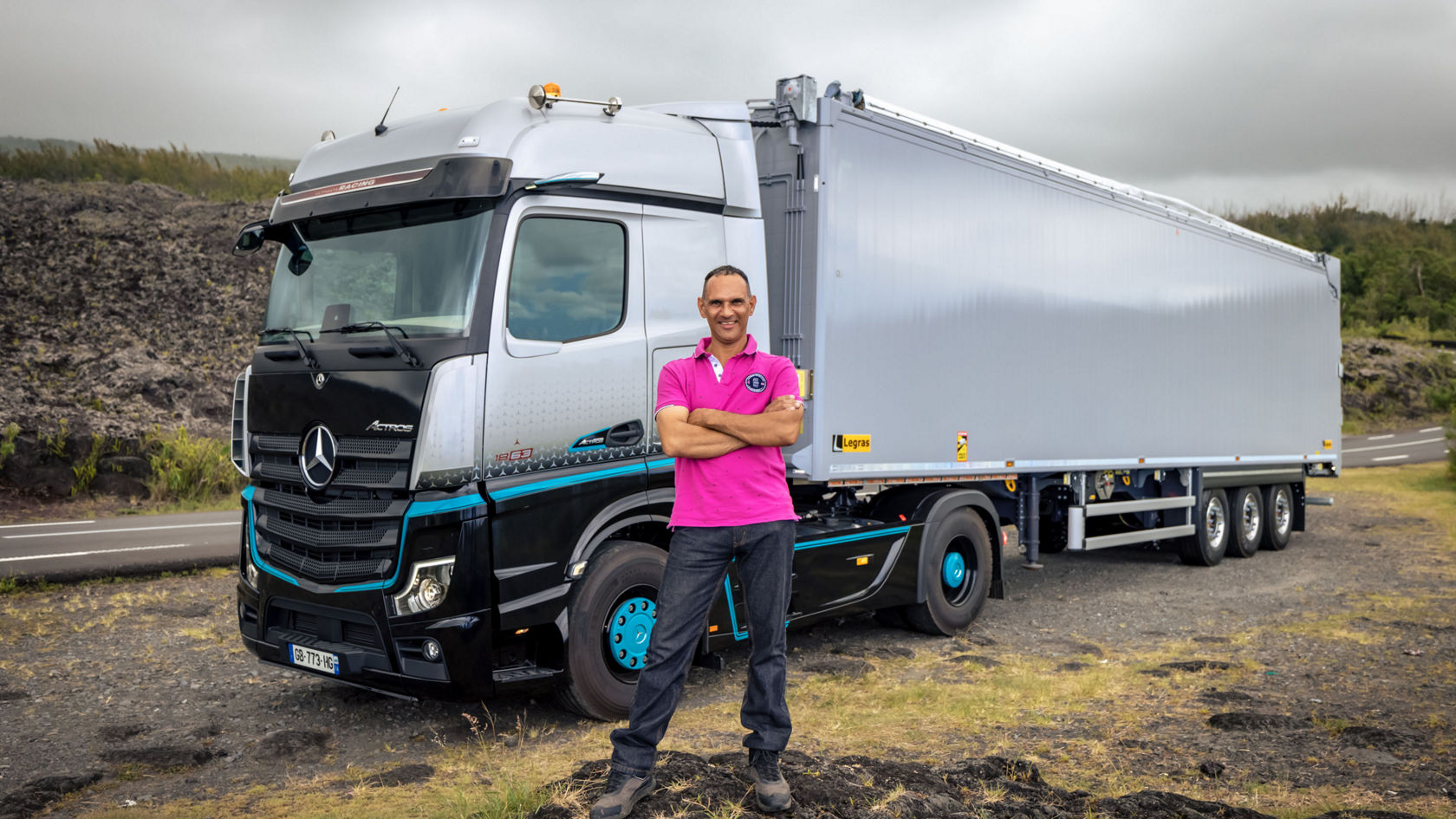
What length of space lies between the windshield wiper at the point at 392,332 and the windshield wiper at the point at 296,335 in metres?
0.17

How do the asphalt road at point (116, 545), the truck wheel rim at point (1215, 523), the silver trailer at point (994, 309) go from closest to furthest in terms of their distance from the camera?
1. the silver trailer at point (994, 309)
2. the asphalt road at point (116, 545)
3. the truck wheel rim at point (1215, 523)

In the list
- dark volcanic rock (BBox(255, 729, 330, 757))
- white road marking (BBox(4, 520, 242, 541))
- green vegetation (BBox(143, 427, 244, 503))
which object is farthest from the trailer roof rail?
green vegetation (BBox(143, 427, 244, 503))

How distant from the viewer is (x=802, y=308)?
661 cm

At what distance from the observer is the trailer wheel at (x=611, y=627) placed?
17.3 ft

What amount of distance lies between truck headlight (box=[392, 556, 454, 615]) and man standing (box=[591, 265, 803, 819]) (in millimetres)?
1489

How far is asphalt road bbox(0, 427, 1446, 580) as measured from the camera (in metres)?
10.1

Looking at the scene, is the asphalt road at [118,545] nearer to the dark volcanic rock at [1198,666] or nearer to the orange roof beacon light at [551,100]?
the orange roof beacon light at [551,100]


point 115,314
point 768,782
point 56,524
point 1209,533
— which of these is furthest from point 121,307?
point 768,782

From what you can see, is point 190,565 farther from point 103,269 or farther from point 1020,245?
point 103,269

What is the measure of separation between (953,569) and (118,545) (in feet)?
30.1

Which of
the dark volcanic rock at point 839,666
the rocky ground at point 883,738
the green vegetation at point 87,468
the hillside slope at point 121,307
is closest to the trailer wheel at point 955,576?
the rocky ground at point 883,738

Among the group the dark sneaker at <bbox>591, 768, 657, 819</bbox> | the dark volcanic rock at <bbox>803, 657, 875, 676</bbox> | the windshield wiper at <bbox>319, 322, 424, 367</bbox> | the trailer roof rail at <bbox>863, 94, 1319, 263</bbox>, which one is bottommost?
the dark volcanic rock at <bbox>803, 657, 875, 676</bbox>

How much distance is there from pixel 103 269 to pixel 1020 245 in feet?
83.8

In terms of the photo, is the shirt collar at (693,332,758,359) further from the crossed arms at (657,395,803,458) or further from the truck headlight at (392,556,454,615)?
the truck headlight at (392,556,454,615)
